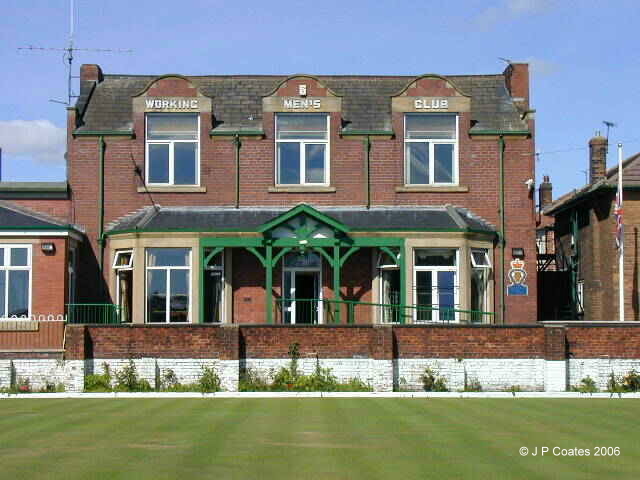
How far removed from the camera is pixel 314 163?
32.6m

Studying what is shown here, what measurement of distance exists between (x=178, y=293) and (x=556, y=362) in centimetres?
1084

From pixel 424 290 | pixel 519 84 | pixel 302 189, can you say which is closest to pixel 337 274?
pixel 424 290

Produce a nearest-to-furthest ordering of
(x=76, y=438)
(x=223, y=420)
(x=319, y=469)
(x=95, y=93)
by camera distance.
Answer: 1. (x=319, y=469)
2. (x=76, y=438)
3. (x=223, y=420)
4. (x=95, y=93)

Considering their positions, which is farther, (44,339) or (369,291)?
(369,291)

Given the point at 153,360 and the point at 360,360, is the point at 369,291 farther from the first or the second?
the point at 153,360

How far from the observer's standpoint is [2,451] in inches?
592

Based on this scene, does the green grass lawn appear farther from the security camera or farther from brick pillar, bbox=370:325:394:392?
the security camera

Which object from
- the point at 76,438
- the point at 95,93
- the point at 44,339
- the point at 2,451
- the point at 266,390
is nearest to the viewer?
the point at 2,451

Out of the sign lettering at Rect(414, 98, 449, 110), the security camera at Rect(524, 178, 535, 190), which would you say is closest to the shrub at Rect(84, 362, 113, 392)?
the sign lettering at Rect(414, 98, 449, 110)

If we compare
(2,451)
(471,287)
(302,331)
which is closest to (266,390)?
(302,331)

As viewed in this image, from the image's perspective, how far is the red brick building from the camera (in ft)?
103

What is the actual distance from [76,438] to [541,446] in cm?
698

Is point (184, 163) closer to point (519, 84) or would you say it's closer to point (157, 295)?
point (157, 295)
